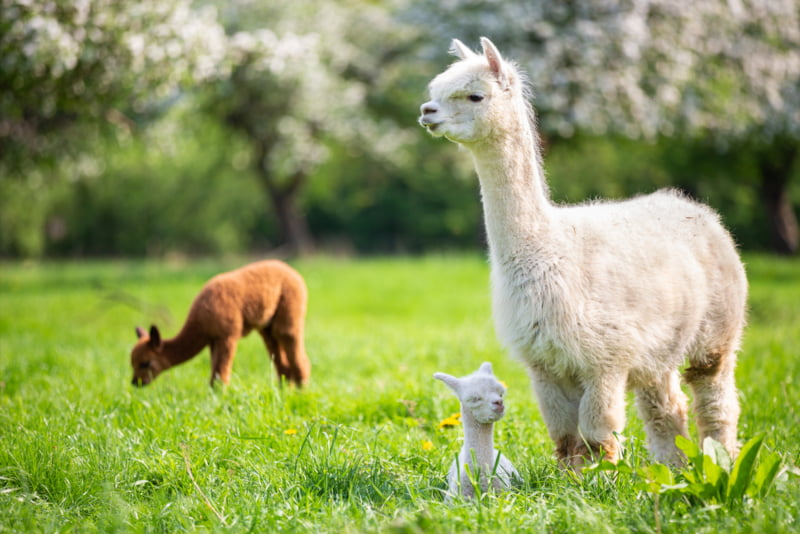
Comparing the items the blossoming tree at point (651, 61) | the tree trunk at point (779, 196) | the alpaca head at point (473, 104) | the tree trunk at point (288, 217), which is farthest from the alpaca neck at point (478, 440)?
the tree trunk at point (779, 196)

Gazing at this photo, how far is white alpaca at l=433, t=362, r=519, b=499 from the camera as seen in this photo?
3195 mm

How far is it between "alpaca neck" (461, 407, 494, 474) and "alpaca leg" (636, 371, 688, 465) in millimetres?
1093

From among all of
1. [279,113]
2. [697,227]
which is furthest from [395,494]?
[279,113]

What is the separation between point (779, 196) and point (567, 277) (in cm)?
1984

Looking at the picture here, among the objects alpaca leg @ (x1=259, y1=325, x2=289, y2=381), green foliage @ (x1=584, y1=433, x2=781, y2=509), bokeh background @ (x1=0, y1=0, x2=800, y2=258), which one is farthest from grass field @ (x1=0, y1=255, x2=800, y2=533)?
bokeh background @ (x1=0, y1=0, x2=800, y2=258)

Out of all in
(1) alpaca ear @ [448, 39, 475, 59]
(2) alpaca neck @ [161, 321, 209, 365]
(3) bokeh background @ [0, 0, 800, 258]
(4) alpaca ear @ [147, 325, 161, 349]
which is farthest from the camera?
(3) bokeh background @ [0, 0, 800, 258]

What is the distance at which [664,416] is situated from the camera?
4004mm

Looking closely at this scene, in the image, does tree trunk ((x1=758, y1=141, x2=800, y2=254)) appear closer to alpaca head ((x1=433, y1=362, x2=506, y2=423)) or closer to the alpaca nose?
the alpaca nose

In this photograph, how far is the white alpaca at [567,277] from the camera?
3352 millimetres

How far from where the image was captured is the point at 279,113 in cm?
1738

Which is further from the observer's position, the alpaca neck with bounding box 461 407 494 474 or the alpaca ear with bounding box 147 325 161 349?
the alpaca ear with bounding box 147 325 161 349

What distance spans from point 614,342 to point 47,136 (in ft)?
40.2

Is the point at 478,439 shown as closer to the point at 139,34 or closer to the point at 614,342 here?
the point at 614,342

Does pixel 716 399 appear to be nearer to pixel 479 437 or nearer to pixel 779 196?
pixel 479 437
